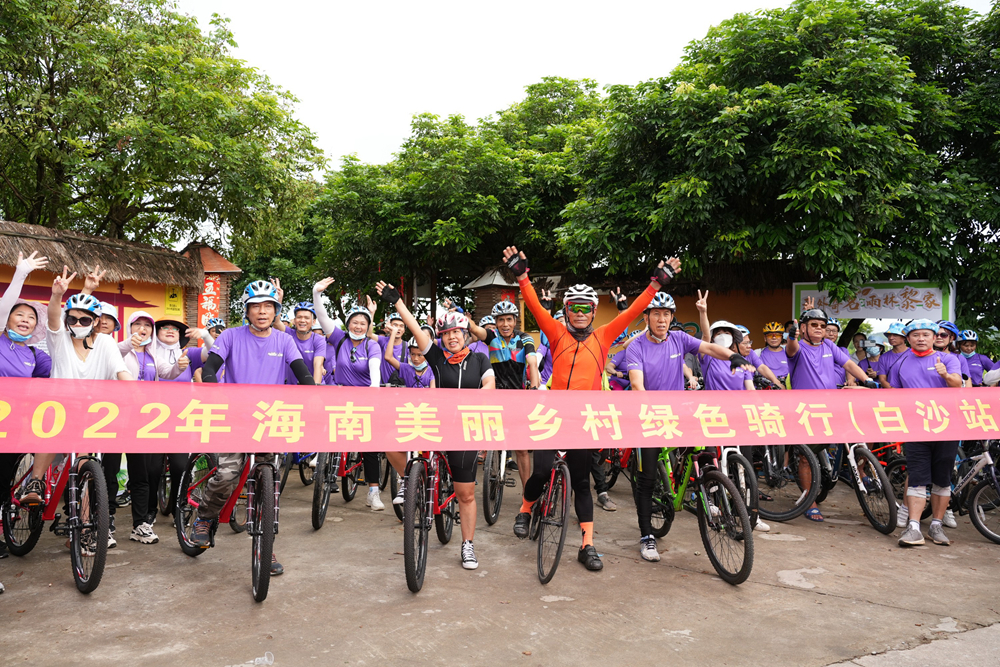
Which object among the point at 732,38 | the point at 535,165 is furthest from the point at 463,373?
the point at 535,165

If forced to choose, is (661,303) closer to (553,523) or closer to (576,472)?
(576,472)

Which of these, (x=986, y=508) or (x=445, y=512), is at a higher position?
(x=445, y=512)

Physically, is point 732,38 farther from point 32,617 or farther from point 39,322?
point 32,617

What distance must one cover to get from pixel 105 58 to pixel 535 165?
1007 cm

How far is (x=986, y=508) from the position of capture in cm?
624

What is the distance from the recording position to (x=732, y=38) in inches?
484

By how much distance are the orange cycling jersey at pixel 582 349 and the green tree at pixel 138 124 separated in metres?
11.0

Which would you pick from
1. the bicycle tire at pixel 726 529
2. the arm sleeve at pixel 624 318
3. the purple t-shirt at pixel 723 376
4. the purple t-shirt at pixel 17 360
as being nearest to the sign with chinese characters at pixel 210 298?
the purple t-shirt at pixel 17 360

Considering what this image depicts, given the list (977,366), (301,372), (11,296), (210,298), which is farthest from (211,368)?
(210,298)

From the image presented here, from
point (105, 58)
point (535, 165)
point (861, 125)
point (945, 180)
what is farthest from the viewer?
point (535, 165)

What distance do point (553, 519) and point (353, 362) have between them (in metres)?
A: 3.29

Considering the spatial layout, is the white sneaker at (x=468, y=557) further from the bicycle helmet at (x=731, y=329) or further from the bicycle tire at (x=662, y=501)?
the bicycle helmet at (x=731, y=329)

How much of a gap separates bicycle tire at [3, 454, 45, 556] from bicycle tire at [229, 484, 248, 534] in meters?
1.36

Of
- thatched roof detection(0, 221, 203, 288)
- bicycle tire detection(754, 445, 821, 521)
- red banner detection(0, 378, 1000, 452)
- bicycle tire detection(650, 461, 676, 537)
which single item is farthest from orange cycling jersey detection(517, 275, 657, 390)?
thatched roof detection(0, 221, 203, 288)
